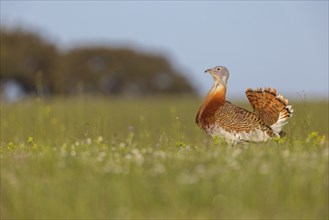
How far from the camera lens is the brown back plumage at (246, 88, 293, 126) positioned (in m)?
10.5

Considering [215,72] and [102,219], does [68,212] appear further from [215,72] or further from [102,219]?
[215,72]

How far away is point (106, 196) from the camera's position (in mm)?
6715

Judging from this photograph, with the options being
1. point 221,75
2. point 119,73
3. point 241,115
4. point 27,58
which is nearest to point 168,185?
point 241,115

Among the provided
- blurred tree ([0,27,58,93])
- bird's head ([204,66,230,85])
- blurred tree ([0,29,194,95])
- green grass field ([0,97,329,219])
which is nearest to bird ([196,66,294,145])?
bird's head ([204,66,230,85])

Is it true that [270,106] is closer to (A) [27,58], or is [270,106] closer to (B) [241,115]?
(B) [241,115]

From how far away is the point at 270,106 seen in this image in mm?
10531

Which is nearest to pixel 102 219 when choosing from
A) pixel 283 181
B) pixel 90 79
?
pixel 283 181

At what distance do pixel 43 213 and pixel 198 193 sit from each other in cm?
139

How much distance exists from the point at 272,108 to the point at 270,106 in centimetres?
4

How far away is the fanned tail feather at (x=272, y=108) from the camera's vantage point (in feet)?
34.3

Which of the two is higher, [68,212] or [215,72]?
[215,72]

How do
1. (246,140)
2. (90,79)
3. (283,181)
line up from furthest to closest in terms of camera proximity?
(90,79) < (246,140) < (283,181)

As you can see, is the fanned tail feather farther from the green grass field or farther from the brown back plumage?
the green grass field

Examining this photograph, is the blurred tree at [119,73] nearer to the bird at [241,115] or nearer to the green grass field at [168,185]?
the bird at [241,115]
